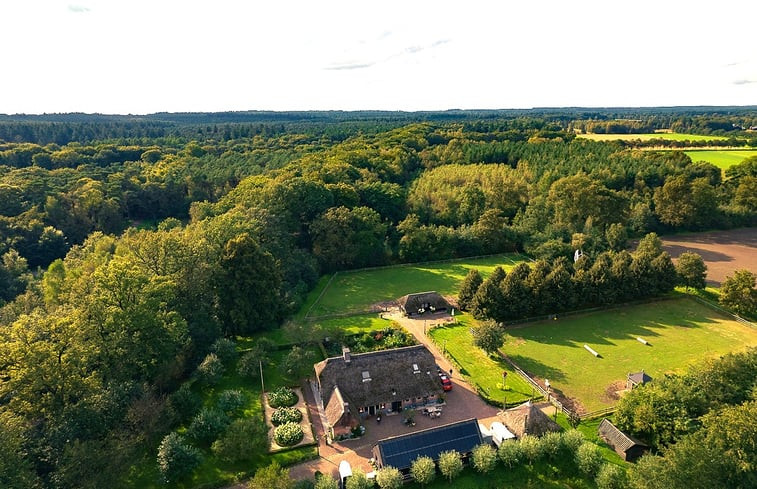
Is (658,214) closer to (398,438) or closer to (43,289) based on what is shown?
(398,438)

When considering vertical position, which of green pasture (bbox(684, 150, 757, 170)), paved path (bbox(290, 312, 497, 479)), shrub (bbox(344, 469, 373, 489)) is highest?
green pasture (bbox(684, 150, 757, 170))

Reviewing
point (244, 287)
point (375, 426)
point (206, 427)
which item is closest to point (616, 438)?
point (375, 426)

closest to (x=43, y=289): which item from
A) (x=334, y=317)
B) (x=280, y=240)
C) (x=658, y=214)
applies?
(x=280, y=240)

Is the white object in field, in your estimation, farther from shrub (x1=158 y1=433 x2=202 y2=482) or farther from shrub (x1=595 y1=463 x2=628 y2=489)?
shrub (x1=158 y1=433 x2=202 y2=482)

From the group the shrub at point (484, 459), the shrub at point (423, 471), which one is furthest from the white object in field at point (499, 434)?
the shrub at point (423, 471)

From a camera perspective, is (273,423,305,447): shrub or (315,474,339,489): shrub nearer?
(315,474,339,489): shrub

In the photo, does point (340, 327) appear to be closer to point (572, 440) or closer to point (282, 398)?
point (282, 398)

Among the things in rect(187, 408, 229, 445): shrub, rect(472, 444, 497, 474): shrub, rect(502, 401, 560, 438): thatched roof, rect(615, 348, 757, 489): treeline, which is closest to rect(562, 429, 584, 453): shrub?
rect(502, 401, 560, 438): thatched roof
